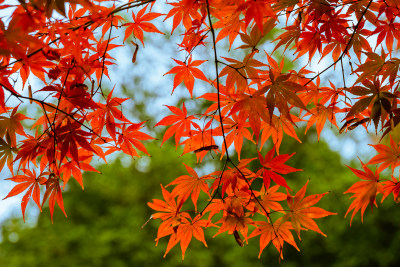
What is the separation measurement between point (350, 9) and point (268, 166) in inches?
21.3

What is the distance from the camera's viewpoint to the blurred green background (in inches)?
155

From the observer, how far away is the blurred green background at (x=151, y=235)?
155 inches

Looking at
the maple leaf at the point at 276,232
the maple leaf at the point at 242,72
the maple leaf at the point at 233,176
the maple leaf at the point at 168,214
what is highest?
the maple leaf at the point at 242,72

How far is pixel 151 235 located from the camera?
416 centimetres

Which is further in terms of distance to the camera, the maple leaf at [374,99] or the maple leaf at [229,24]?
the maple leaf at [229,24]

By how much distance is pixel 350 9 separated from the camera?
3.45 ft

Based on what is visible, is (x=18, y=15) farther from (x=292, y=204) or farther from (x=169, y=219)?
(x=292, y=204)

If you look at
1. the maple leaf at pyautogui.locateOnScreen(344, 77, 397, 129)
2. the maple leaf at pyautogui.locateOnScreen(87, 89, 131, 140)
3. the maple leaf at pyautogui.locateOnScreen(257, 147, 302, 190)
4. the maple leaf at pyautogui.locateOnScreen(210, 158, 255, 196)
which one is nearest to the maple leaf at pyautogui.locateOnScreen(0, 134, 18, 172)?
the maple leaf at pyautogui.locateOnScreen(87, 89, 131, 140)

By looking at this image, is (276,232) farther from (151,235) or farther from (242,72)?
(151,235)

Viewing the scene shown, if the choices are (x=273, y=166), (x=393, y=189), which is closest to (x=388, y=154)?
(x=393, y=189)

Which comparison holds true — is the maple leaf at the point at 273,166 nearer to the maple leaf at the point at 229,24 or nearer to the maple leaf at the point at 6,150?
the maple leaf at the point at 229,24

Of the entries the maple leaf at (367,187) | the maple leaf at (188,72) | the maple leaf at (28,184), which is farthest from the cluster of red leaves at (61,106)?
the maple leaf at (367,187)

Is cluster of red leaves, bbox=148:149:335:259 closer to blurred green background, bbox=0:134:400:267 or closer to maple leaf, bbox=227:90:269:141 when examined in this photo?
maple leaf, bbox=227:90:269:141

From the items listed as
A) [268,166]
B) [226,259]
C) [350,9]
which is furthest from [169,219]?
[226,259]
